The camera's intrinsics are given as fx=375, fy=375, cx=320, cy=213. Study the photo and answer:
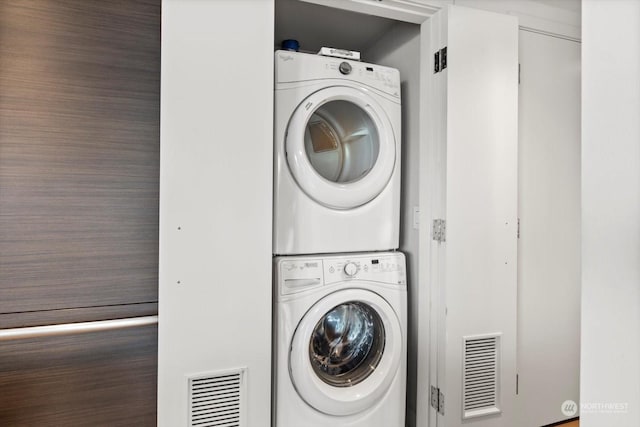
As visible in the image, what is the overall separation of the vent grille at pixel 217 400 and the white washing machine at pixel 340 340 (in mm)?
188

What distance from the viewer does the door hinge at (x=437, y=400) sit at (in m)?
1.70

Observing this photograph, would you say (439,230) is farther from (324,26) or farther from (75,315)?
(75,315)

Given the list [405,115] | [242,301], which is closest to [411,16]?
[405,115]

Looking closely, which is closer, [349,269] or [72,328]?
[72,328]

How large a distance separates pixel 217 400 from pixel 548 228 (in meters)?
1.79

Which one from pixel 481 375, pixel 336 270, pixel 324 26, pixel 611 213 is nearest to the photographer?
pixel 611 213

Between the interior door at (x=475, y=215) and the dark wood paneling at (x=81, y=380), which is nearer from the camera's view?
the dark wood paneling at (x=81, y=380)

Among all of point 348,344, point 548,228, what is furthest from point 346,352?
point 548,228

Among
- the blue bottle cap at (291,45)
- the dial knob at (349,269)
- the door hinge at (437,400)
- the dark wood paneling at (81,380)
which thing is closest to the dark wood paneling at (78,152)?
the dark wood paneling at (81,380)

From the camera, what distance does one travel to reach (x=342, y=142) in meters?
1.82

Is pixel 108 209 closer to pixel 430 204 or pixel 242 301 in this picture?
pixel 242 301

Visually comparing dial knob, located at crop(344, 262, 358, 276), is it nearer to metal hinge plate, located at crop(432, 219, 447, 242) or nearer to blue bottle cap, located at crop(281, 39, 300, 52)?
metal hinge plate, located at crop(432, 219, 447, 242)

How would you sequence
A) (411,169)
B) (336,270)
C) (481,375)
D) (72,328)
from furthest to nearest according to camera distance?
(411,169), (481,375), (336,270), (72,328)

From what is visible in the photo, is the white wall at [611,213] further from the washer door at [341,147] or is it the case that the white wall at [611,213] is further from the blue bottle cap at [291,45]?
the blue bottle cap at [291,45]
